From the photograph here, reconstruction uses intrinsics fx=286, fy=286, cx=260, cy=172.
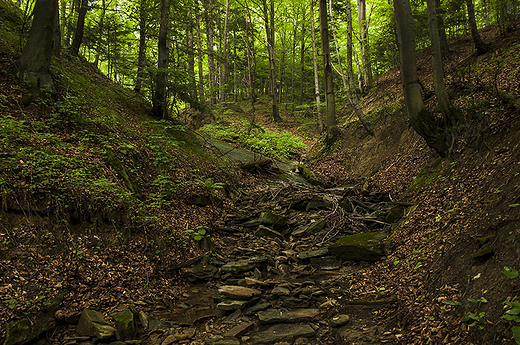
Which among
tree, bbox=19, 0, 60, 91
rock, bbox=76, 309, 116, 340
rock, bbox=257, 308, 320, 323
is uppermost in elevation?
tree, bbox=19, 0, 60, 91

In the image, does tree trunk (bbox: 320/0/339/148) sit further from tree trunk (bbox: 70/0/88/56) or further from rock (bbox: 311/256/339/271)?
tree trunk (bbox: 70/0/88/56)

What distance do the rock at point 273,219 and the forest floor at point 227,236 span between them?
0.22 metres

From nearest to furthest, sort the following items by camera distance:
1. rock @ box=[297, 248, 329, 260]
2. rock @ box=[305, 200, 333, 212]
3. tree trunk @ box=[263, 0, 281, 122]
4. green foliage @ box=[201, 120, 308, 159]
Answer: rock @ box=[297, 248, 329, 260] → rock @ box=[305, 200, 333, 212] → green foliage @ box=[201, 120, 308, 159] → tree trunk @ box=[263, 0, 281, 122]

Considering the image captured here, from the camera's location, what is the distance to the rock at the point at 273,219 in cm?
858

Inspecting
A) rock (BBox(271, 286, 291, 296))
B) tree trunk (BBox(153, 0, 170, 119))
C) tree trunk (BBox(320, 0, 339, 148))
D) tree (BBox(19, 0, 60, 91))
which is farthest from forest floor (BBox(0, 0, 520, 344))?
tree trunk (BBox(320, 0, 339, 148))

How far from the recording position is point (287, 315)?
14.4 feet

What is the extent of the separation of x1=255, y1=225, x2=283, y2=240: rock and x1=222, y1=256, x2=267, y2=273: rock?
147 cm

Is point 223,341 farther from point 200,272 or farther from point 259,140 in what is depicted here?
point 259,140

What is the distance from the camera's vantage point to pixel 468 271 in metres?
3.52

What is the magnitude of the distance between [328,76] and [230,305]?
1297cm

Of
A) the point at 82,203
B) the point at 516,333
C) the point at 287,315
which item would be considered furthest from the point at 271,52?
the point at 516,333

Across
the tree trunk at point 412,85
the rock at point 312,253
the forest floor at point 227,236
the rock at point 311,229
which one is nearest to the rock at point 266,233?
the forest floor at point 227,236

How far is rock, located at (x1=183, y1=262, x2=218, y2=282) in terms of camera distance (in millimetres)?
5797

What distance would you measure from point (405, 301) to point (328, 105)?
1287 centimetres
